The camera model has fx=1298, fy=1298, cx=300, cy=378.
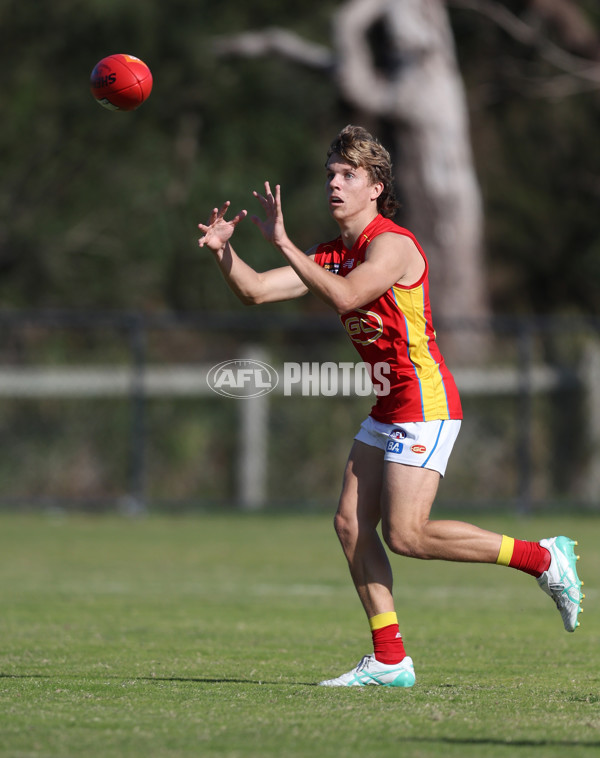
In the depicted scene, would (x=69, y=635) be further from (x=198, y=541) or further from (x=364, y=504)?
(x=198, y=541)

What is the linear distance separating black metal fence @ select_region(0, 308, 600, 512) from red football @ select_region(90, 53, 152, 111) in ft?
36.2

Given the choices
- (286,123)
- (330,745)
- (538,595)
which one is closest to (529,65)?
(286,123)

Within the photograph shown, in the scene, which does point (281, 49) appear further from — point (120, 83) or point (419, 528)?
point (419, 528)

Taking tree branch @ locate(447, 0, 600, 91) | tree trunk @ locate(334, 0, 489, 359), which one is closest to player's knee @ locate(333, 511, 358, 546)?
tree trunk @ locate(334, 0, 489, 359)

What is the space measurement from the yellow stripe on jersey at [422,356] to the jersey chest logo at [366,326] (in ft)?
0.41

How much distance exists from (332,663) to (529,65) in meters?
18.8

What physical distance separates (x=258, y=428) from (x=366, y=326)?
42.0 feet

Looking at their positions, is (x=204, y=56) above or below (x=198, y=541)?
above

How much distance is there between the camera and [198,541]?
14352 millimetres

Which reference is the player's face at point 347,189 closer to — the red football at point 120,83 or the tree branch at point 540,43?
the red football at point 120,83

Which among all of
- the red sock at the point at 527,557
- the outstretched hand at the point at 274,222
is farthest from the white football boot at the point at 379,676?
the outstretched hand at the point at 274,222

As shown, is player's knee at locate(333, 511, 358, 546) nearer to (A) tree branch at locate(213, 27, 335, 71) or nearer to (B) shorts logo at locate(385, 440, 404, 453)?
(B) shorts logo at locate(385, 440, 404, 453)

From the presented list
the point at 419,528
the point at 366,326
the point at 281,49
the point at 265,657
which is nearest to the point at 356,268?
the point at 366,326

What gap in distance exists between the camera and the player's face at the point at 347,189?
605cm
